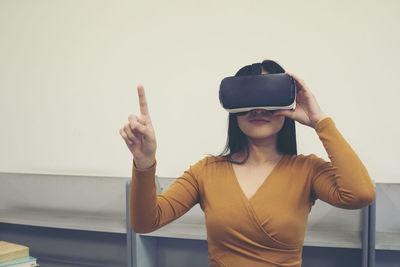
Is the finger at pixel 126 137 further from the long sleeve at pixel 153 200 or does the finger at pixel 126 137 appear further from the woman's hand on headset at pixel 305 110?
the woman's hand on headset at pixel 305 110

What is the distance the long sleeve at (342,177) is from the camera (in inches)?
26.5

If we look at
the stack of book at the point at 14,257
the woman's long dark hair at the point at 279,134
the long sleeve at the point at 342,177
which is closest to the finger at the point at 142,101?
the woman's long dark hair at the point at 279,134

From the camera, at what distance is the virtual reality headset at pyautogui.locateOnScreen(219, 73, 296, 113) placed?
0.73 m

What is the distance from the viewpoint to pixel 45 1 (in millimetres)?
2178

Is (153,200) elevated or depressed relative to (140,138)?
depressed

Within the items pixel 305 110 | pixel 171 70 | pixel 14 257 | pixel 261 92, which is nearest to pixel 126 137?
pixel 261 92

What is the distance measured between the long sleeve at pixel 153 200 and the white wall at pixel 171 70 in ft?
3.34

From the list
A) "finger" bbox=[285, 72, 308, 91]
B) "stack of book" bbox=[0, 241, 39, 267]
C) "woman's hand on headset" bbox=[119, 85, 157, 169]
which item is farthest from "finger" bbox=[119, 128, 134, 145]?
"stack of book" bbox=[0, 241, 39, 267]

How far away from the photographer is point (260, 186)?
755 mm

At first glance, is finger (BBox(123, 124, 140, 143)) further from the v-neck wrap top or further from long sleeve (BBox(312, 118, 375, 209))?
long sleeve (BBox(312, 118, 375, 209))

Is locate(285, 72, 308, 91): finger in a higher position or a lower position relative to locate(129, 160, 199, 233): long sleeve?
higher

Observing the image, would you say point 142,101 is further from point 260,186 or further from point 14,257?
point 14,257

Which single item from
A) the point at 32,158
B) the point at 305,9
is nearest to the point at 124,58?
the point at 32,158

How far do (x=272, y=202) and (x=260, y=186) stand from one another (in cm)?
5
